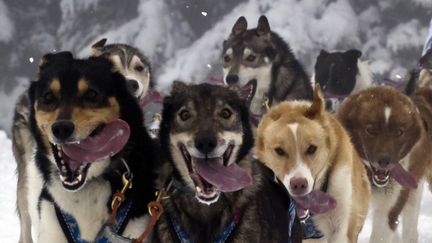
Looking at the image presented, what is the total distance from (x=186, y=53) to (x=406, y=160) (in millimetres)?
6489

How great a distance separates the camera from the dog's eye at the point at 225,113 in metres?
2.39

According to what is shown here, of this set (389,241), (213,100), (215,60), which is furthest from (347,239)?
(215,60)

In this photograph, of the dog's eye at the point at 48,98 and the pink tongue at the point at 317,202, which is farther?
the pink tongue at the point at 317,202

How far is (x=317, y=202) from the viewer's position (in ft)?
10.6

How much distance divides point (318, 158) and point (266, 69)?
1.86 m

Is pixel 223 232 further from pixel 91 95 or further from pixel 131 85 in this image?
pixel 131 85

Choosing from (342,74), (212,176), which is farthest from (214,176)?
(342,74)

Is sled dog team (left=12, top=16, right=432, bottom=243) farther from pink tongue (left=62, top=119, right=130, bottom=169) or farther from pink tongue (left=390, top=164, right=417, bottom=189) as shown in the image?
A: pink tongue (left=390, top=164, right=417, bottom=189)

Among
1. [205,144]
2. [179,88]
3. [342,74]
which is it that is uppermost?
[179,88]

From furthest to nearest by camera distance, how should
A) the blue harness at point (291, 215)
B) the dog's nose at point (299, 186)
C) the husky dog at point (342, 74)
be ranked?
the husky dog at point (342, 74) → the dog's nose at point (299, 186) → the blue harness at point (291, 215)

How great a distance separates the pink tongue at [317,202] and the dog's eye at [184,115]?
1.00 meters

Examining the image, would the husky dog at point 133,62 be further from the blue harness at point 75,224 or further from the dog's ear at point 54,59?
the blue harness at point 75,224

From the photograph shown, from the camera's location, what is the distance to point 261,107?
4969 mm

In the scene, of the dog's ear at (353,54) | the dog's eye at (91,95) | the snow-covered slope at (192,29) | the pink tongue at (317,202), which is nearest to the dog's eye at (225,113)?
the dog's eye at (91,95)
